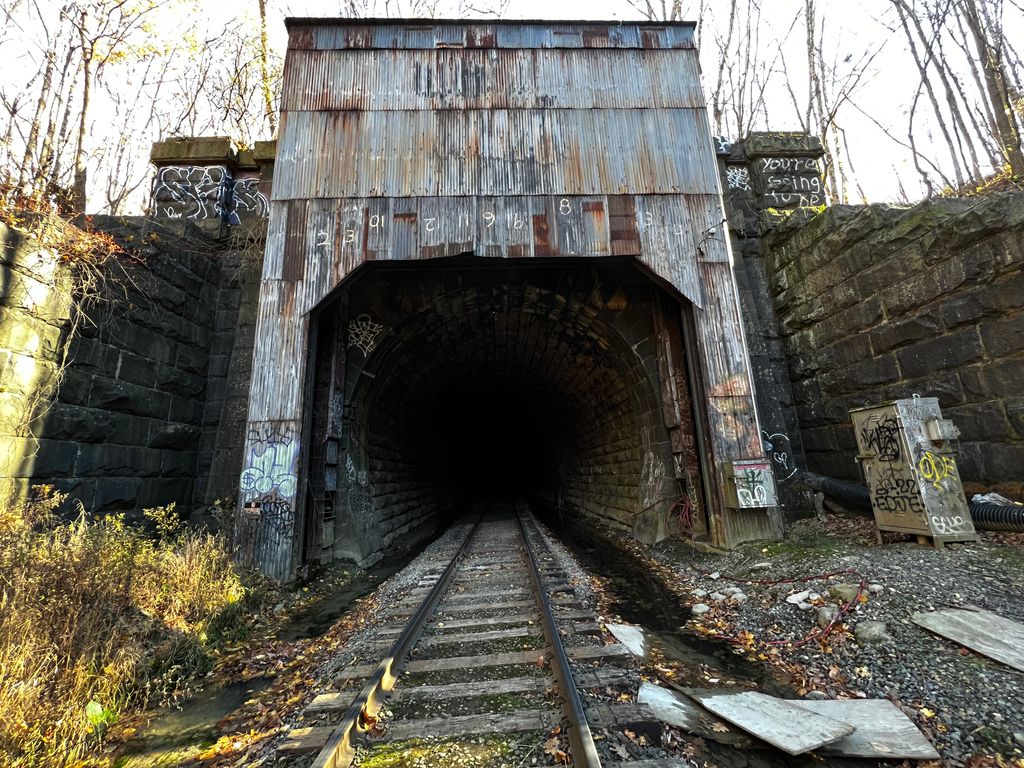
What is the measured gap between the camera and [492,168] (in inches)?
332

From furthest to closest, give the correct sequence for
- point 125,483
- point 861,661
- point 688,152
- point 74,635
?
point 688,152
point 125,483
point 861,661
point 74,635

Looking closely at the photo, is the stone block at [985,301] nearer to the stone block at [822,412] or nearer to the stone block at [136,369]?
the stone block at [822,412]

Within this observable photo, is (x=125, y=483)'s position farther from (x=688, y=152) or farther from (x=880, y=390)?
(x=880, y=390)

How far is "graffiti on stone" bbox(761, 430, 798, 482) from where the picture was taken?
8648mm

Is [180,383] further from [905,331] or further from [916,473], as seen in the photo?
[905,331]

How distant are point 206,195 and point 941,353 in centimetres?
1376

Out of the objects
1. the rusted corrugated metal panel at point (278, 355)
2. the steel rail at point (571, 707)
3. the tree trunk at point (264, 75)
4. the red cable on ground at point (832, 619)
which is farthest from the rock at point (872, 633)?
the tree trunk at point (264, 75)

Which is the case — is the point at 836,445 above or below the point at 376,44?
below

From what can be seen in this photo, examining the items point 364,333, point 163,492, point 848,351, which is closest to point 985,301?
point 848,351

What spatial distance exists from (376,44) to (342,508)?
9386 millimetres

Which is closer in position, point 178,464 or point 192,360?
point 178,464

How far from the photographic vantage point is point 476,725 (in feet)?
9.70

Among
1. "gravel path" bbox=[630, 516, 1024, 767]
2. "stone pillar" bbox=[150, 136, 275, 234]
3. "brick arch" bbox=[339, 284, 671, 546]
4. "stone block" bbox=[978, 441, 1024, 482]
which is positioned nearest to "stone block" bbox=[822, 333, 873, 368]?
"stone block" bbox=[978, 441, 1024, 482]

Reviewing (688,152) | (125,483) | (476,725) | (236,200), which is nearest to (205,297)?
(236,200)
